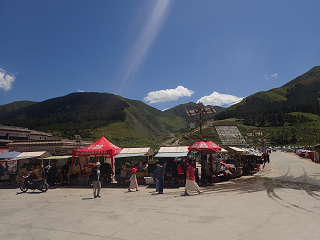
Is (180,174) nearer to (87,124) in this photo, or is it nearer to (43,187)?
(43,187)

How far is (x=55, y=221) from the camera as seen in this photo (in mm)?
7129

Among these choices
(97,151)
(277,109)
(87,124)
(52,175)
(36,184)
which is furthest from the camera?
(277,109)

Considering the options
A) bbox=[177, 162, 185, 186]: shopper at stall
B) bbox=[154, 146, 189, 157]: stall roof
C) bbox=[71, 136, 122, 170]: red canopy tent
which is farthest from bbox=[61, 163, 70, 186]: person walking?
bbox=[177, 162, 185, 186]: shopper at stall

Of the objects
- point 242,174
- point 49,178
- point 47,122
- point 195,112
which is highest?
point 47,122

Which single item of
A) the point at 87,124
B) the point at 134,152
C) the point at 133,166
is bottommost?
the point at 133,166

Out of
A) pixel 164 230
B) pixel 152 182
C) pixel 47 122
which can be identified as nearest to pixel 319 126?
pixel 152 182

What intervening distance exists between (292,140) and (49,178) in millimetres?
108442

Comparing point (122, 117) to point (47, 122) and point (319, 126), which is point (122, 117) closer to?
point (47, 122)

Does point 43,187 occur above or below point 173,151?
below

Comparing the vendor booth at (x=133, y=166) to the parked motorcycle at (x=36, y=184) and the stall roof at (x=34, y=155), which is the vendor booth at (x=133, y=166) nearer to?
the parked motorcycle at (x=36, y=184)

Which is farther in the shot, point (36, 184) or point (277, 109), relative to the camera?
point (277, 109)

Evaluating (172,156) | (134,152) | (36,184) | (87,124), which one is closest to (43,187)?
(36,184)

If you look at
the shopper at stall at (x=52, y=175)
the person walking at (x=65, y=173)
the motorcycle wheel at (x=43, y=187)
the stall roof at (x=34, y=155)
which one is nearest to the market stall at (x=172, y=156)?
the person walking at (x=65, y=173)

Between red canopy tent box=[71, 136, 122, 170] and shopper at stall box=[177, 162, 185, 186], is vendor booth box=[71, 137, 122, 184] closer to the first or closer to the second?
red canopy tent box=[71, 136, 122, 170]
